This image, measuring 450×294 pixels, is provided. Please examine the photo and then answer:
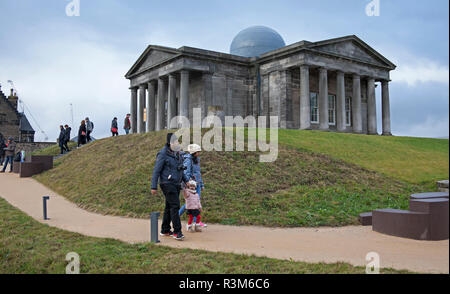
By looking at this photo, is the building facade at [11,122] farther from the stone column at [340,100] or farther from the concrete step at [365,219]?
the concrete step at [365,219]

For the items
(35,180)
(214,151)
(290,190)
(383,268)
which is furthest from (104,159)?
(383,268)

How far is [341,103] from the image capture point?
32.3 m

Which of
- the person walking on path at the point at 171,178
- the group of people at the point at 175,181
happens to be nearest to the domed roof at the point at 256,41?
the group of people at the point at 175,181

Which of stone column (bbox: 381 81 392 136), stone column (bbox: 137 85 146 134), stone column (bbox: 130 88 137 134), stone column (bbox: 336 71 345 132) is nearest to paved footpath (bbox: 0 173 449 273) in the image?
stone column (bbox: 336 71 345 132)

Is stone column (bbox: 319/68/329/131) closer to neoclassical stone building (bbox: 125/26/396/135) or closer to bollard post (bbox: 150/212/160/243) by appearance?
neoclassical stone building (bbox: 125/26/396/135)

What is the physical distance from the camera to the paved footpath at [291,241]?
19.6ft

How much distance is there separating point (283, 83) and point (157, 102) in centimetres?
1227

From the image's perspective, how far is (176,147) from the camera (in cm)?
784

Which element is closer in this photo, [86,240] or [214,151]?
[86,240]

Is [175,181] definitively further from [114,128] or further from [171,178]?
[114,128]

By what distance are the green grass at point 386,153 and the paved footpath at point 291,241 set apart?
7515 mm

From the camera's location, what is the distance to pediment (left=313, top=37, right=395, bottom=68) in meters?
31.2
